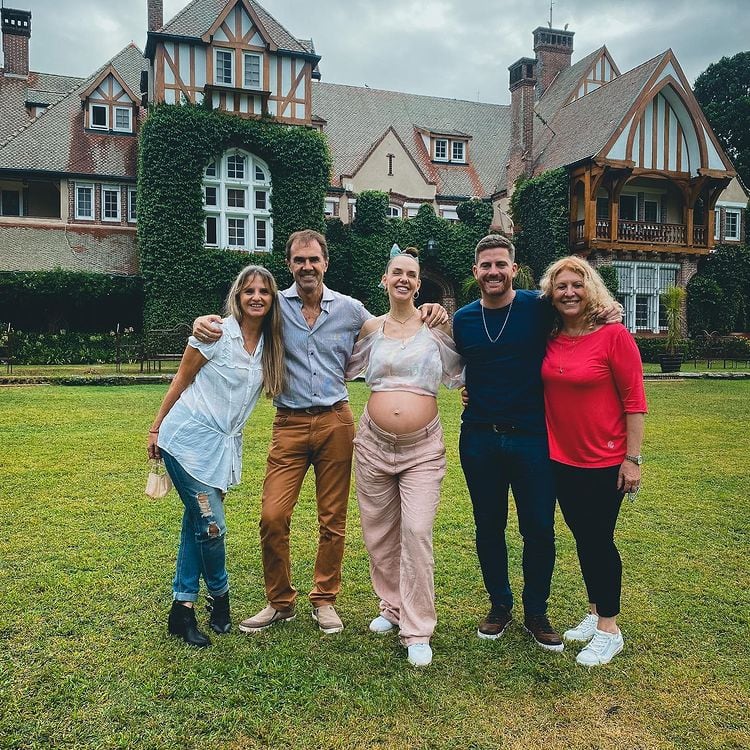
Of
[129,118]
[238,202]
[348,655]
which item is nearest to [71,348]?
[238,202]

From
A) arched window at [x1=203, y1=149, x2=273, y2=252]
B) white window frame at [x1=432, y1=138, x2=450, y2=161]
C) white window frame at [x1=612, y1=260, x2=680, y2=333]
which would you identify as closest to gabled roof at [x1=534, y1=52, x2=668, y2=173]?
white window frame at [x1=432, y1=138, x2=450, y2=161]

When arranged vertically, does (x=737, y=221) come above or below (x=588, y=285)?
above

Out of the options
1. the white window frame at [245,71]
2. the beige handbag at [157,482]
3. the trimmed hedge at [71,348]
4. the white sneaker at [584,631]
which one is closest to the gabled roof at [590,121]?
the white window frame at [245,71]

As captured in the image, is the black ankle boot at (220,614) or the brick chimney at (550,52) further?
the brick chimney at (550,52)

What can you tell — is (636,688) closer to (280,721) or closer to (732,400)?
(280,721)

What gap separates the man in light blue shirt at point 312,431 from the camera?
4.06m

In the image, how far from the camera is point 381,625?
402cm

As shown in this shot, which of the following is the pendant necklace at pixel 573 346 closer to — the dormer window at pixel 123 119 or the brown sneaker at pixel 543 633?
the brown sneaker at pixel 543 633

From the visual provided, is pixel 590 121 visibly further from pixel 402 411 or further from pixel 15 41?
pixel 402 411

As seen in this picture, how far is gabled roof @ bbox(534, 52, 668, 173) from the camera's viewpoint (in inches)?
1128

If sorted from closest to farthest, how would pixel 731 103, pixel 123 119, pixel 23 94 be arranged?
pixel 123 119
pixel 23 94
pixel 731 103

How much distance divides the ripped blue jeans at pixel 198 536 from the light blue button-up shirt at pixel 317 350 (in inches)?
27.7

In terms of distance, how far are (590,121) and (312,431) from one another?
3018 centimetres

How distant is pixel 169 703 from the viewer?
10.4 ft
